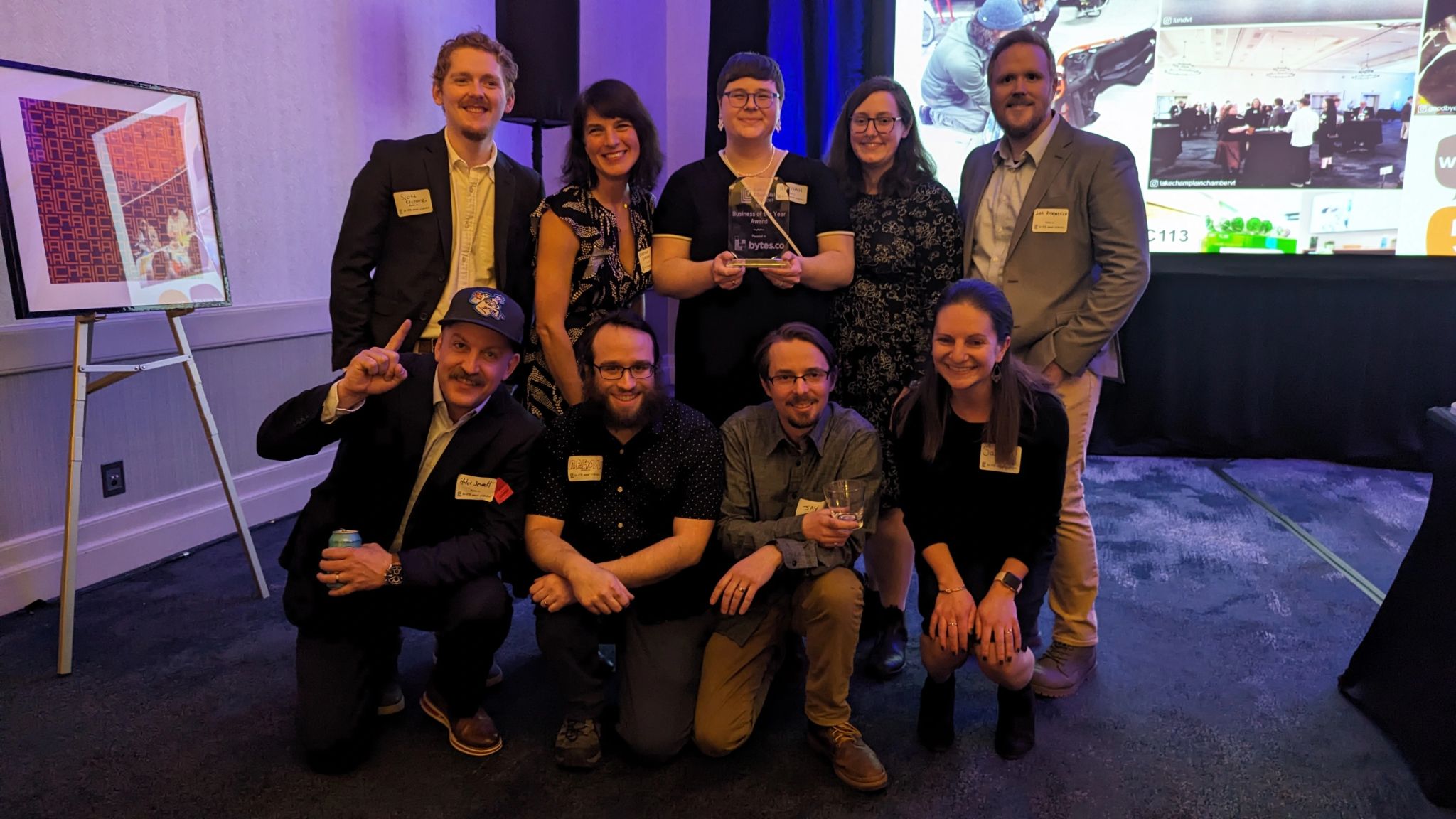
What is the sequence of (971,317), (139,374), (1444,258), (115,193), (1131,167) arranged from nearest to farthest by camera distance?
(971,317) → (1131,167) → (115,193) → (139,374) → (1444,258)

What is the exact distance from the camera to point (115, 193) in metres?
2.71

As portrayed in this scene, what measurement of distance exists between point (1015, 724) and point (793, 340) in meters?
1.06

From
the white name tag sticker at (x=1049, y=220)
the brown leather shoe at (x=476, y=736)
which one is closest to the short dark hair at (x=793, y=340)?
the white name tag sticker at (x=1049, y=220)

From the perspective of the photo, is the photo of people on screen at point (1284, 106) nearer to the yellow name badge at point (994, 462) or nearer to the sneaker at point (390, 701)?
the yellow name badge at point (994, 462)

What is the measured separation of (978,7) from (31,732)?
502 centimetres

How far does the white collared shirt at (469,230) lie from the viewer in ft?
8.73

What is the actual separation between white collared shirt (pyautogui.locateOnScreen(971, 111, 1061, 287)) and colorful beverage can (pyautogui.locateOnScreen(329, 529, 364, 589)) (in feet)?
5.86

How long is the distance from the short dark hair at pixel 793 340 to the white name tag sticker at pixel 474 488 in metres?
0.72

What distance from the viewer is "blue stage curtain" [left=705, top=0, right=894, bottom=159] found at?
190 inches

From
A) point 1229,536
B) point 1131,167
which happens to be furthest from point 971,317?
point 1229,536

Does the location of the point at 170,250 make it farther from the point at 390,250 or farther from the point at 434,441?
the point at 434,441

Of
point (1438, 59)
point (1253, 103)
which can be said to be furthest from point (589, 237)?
point (1438, 59)

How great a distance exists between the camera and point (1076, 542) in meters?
2.48

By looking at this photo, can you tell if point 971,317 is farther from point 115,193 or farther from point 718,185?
point 115,193
